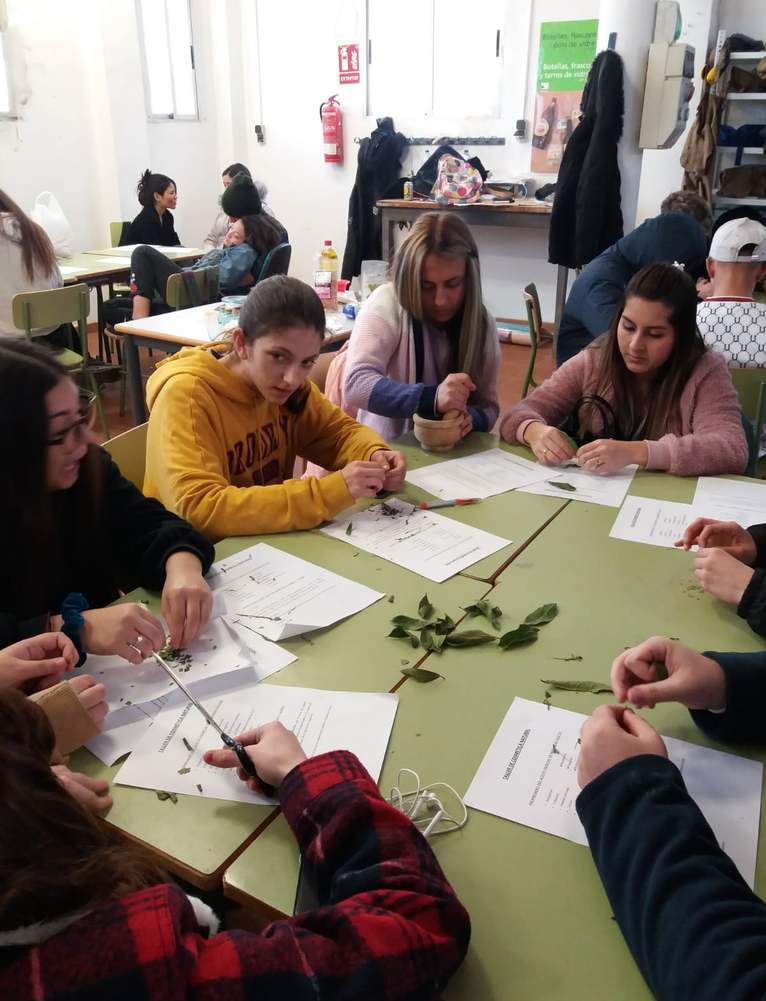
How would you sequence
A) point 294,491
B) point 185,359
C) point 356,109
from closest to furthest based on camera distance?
point 294,491 → point 185,359 → point 356,109

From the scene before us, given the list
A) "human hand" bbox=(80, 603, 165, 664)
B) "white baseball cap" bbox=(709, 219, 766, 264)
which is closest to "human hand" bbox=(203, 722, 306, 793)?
"human hand" bbox=(80, 603, 165, 664)

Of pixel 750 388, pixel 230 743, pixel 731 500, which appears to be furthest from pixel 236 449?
pixel 750 388

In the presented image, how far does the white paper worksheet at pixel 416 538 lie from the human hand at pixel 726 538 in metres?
0.36

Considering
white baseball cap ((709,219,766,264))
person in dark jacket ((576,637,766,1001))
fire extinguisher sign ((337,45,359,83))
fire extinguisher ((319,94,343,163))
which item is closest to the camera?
person in dark jacket ((576,637,766,1001))

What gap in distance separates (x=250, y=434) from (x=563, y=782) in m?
1.22

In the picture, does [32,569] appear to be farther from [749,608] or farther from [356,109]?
[356,109]

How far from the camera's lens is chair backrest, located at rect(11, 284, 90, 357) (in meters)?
3.75

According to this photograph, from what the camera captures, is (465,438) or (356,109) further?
(356,109)

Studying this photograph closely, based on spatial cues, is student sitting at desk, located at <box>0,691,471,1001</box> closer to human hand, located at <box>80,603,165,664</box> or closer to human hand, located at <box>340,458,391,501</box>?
human hand, located at <box>80,603,165,664</box>

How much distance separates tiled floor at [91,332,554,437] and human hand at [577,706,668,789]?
12.5 feet

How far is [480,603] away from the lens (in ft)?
4.39

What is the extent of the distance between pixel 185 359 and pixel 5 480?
65cm

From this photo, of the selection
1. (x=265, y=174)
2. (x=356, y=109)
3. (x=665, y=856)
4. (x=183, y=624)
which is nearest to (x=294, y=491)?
(x=183, y=624)

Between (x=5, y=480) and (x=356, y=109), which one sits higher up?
(x=356, y=109)
